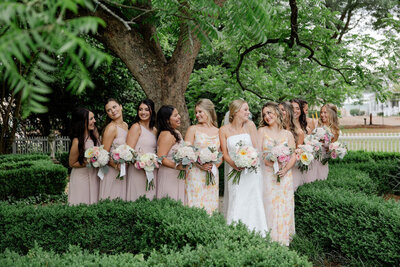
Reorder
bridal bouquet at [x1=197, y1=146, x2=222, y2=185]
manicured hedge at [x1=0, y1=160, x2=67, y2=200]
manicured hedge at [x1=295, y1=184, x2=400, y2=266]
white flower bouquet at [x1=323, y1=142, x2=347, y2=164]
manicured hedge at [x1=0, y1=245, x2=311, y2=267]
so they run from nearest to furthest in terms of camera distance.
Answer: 1. manicured hedge at [x1=0, y1=245, x2=311, y2=267]
2. manicured hedge at [x1=295, y1=184, x2=400, y2=266]
3. bridal bouquet at [x1=197, y1=146, x2=222, y2=185]
4. white flower bouquet at [x1=323, y1=142, x2=347, y2=164]
5. manicured hedge at [x1=0, y1=160, x2=67, y2=200]

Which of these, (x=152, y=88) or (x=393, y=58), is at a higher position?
(x=393, y=58)

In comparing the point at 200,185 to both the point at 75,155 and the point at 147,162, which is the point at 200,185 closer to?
the point at 147,162

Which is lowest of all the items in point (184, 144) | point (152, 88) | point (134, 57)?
point (184, 144)

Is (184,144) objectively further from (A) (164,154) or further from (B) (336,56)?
(B) (336,56)

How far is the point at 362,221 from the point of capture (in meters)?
5.18

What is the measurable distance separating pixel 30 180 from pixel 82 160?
547 centimetres

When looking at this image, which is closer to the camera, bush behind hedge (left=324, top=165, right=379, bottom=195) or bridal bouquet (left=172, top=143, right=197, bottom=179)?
bridal bouquet (left=172, top=143, right=197, bottom=179)

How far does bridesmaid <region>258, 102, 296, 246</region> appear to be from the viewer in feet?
19.6

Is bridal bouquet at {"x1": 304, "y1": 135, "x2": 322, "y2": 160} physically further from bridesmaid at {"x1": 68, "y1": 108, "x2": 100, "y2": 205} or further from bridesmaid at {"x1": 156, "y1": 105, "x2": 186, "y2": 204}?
bridesmaid at {"x1": 68, "y1": 108, "x2": 100, "y2": 205}

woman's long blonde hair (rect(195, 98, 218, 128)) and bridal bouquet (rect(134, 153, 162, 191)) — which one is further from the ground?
woman's long blonde hair (rect(195, 98, 218, 128))

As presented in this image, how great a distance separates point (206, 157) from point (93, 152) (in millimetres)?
1641

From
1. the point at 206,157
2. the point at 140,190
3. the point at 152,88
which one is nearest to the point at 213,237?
the point at 206,157

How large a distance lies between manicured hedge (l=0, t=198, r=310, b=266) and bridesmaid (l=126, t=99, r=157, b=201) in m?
1.03

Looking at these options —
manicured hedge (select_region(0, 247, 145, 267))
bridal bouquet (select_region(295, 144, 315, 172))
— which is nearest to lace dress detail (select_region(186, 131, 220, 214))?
bridal bouquet (select_region(295, 144, 315, 172))
